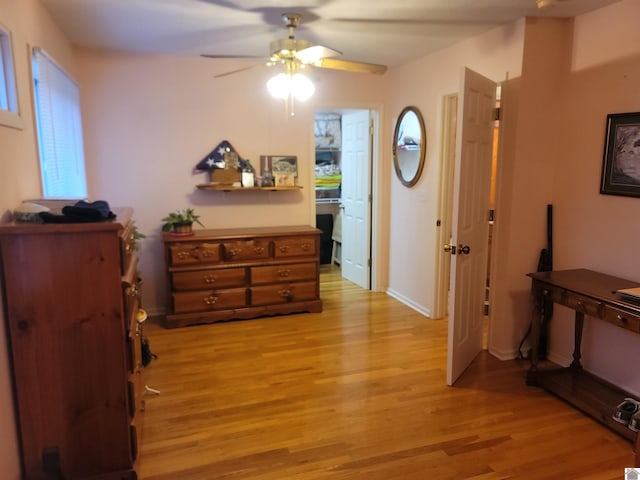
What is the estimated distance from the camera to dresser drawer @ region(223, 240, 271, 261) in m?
4.19

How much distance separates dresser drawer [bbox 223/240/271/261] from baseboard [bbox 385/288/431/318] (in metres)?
1.51

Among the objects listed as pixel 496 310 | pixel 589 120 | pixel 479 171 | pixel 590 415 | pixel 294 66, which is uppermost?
pixel 294 66

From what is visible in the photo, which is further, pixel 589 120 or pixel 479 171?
pixel 479 171

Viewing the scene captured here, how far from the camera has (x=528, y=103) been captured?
314cm

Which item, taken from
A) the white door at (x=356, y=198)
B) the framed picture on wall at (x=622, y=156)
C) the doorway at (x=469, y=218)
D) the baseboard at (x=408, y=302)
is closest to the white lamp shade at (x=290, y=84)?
the doorway at (x=469, y=218)

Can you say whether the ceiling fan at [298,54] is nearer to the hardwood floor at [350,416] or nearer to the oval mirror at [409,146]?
the oval mirror at [409,146]

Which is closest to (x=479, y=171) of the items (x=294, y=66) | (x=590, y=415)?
(x=294, y=66)

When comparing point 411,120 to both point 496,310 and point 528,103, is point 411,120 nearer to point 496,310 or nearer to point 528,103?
point 528,103

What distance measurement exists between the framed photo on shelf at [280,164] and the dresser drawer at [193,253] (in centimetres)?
97

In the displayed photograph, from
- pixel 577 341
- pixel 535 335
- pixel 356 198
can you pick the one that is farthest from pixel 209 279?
pixel 577 341

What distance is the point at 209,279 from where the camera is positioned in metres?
4.15

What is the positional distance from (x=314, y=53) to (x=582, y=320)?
2.40 meters

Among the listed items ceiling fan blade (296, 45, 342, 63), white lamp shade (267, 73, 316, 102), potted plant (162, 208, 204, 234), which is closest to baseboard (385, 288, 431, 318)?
potted plant (162, 208, 204, 234)

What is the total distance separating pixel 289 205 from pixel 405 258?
1.32m
